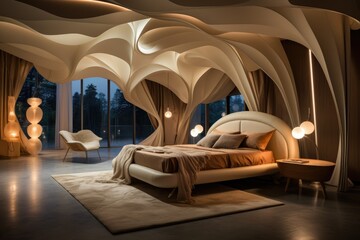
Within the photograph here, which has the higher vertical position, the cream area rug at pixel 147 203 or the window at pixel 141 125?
the window at pixel 141 125

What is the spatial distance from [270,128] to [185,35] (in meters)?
2.60

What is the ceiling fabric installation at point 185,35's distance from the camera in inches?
158

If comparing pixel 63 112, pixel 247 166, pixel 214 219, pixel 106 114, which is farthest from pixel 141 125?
pixel 214 219

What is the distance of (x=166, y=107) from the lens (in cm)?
1176

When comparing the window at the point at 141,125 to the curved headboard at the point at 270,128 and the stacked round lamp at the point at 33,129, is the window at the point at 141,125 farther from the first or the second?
the curved headboard at the point at 270,128

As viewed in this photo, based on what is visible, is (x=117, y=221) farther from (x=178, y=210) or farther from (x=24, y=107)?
(x=24, y=107)

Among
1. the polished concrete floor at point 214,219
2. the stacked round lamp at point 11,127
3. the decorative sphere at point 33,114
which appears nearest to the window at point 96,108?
the decorative sphere at point 33,114

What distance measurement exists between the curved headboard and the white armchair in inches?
147

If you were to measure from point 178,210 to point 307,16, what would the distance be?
3269mm

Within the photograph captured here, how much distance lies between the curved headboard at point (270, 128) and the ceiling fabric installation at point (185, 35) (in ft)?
1.04

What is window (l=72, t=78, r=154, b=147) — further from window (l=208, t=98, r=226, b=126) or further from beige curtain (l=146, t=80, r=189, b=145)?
window (l=208, t=98, r=226, b=126)

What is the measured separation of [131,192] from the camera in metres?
4.47

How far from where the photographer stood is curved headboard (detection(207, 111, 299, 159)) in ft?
17.7

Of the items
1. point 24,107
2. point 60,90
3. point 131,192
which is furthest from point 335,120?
point 24,107
